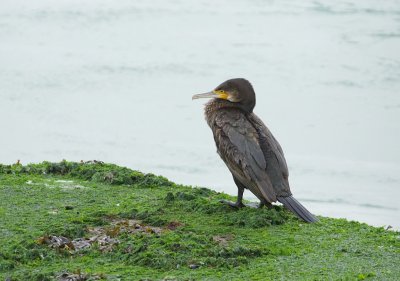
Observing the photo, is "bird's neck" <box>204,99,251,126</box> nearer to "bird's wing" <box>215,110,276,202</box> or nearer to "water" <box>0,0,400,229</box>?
"bird's wing" <box>215,110,276,202</box>

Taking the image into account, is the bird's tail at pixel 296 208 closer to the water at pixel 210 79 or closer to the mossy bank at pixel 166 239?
the mossy bank at pixel 166 239

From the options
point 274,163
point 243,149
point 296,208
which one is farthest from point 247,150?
point 296,208

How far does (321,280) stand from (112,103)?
8.26 metres

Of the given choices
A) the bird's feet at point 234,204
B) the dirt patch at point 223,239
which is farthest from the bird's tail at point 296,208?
the dirt patch at point 223,239

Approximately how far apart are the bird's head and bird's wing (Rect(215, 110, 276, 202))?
0.09 metres

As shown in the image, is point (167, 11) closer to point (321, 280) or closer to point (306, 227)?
point (306, 227)

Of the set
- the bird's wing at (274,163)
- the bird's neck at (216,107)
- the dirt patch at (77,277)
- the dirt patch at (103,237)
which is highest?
the bird's neck at (216,107)

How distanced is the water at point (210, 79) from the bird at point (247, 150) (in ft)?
10.6

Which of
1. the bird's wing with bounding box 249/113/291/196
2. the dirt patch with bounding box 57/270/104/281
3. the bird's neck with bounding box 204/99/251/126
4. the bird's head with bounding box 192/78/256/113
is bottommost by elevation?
the dirt patch with bounding box 57/270/104/281

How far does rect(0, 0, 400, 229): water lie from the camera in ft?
36.8

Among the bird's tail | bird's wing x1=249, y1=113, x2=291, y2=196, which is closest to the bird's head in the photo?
bird's wing x1=249, y1=113, x2=291, y2=196

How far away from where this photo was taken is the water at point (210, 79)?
11227mm

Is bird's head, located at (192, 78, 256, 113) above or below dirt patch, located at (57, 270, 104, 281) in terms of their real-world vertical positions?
above

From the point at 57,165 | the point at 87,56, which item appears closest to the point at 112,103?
the point at 87,56
